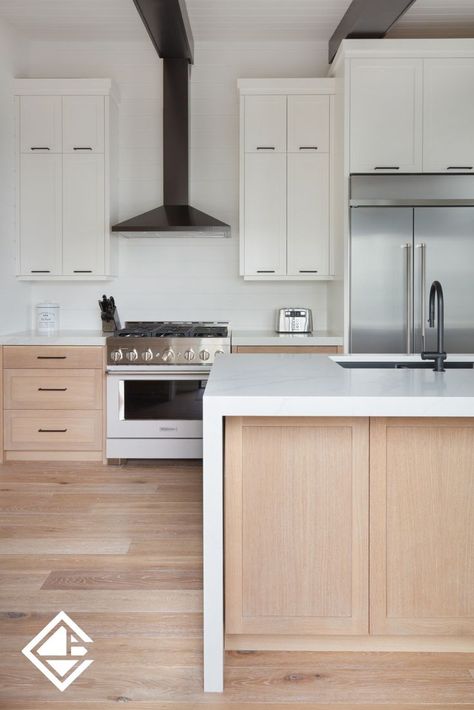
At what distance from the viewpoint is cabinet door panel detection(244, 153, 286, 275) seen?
4598mm

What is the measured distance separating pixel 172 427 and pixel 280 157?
204 cm

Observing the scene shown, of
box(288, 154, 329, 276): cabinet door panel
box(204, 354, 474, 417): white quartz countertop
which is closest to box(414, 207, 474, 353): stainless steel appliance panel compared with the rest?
box(288, 154, 329, 276): cabinet door panel

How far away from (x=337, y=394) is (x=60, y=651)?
1214mm

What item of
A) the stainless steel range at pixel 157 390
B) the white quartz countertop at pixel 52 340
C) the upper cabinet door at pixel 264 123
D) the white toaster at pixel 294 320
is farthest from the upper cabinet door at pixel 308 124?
the white quartz countertop at pixel 52 340

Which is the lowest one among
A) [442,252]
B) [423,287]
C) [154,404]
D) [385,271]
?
[154,404]

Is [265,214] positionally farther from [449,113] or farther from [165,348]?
[449,113]

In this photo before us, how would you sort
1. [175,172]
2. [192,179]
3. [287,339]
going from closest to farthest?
[287,339] < [175,172] < [192,179]

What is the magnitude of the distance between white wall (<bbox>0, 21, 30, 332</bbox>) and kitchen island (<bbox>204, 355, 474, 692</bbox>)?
313 cm

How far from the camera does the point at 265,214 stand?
4.63 meters

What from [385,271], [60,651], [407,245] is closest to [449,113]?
[407,245]

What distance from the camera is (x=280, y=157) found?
4594 millimetres

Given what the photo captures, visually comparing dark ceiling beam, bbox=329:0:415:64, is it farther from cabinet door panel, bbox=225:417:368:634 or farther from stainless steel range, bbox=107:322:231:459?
cabinet door panel, bbox=225:417:368:634

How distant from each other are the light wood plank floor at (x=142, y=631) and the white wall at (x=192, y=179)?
6.04 ft

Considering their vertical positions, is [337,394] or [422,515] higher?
[337,394]
